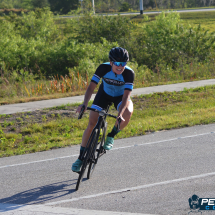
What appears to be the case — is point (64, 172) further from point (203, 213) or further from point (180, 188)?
point (203, 213)

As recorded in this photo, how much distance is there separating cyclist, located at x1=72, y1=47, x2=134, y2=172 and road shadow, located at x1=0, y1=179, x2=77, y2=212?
0.38 metres

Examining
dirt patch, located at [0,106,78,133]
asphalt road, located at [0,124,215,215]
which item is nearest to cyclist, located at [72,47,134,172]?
asphalt road, located at [0,124,215,215]

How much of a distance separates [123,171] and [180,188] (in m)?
1.21

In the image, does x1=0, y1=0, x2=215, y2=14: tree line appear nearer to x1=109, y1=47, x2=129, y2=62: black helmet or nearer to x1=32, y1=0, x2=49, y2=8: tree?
x1=32, y1=0, x2=49, y2=8: tree

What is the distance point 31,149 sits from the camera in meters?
7.43

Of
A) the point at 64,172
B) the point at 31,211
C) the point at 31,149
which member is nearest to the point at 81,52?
the point at 31,149

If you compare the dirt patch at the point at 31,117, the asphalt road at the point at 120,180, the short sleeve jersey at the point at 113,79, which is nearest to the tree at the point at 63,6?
the dirt patch at the point at 31,117

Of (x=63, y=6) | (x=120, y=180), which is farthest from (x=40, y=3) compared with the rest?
(x=120, y=180)

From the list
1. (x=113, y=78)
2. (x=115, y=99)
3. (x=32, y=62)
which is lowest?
(x=32, y=62)

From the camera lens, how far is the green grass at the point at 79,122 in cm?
810

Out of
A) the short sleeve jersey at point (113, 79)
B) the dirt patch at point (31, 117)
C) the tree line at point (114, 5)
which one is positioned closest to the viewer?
the short sleeve jersey at point (113, 79)

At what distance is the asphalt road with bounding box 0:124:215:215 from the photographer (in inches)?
164

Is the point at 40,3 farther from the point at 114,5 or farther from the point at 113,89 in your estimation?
the point at 113,89

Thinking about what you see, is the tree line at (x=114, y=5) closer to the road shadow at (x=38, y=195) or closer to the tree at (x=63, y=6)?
the tree at (x=63, y=6)
